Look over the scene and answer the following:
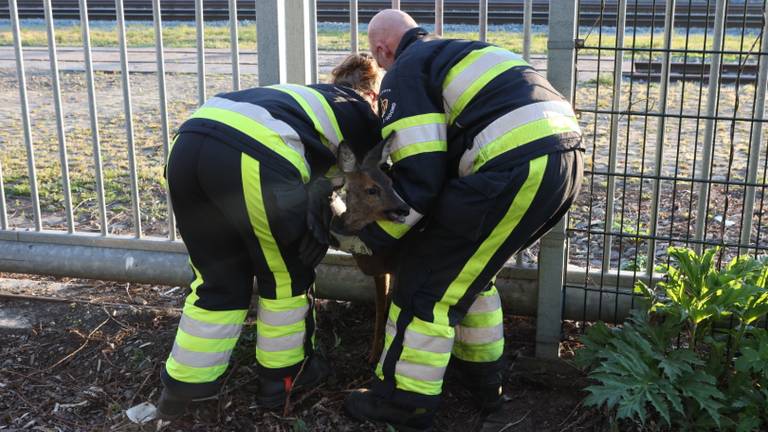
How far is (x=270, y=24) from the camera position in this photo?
4469 millimetres

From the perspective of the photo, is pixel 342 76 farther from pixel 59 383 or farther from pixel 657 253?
pixel 657 253

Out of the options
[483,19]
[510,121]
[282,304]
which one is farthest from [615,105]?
[282,304]

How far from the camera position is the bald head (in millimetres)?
3799

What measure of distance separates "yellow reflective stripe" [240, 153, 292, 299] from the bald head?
0.90m

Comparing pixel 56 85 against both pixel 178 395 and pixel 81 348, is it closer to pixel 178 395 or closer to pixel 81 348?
pixel 81 348

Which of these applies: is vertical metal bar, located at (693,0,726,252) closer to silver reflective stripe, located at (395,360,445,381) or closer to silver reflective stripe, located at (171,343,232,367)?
silver reflective stripe, located at (395,360,445,381)

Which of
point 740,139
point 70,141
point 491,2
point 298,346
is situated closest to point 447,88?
point 298,346

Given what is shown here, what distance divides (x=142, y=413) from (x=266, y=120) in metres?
1.58

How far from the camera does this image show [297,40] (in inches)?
180

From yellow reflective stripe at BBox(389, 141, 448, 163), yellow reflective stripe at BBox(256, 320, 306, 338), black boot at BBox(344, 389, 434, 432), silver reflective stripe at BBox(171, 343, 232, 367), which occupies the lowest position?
black boot at BBox(344, 389, 434, 432)

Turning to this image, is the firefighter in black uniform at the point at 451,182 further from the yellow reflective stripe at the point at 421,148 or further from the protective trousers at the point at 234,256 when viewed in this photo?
the protective trousers at the point at 234,256

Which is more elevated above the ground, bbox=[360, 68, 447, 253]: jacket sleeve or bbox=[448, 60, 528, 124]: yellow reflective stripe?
bbox=[448, 60, 528, 124]: yellow reflective stripe

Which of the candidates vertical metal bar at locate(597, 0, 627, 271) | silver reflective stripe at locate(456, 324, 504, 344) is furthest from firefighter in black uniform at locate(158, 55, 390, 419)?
vertical metal bar at locate(597, 0, 627, 271)

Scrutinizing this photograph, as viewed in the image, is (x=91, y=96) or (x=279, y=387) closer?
(x=279, y=387)
